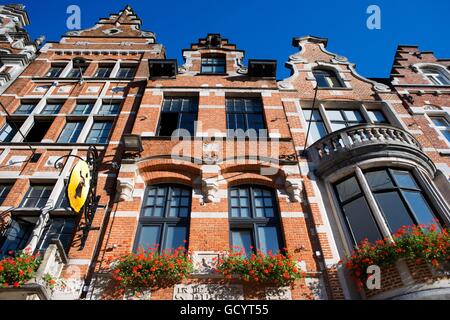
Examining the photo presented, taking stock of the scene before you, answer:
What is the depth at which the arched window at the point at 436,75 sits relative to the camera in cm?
1517

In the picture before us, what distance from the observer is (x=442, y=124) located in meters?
12.6

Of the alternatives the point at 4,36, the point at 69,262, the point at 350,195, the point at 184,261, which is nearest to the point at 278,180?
the point at 350,195

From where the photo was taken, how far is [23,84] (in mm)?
14234

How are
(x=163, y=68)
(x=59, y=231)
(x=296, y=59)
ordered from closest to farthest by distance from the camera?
(x=59, y=231) < (x=163, y=68) < (x=296, y=59)

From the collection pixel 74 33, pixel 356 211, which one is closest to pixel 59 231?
pixel 356 211

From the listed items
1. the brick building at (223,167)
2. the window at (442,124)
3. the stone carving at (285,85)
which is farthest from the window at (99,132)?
the window at (442,124)

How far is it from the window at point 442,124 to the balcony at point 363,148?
10.9ft

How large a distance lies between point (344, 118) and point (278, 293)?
8266 millimetres

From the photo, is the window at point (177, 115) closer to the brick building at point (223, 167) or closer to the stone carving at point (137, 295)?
the brick building at point (223, 167)

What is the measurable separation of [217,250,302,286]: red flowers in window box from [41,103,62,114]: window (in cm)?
1074

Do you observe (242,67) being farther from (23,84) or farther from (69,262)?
(69,262)

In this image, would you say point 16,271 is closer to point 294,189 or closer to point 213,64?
point 294,189
